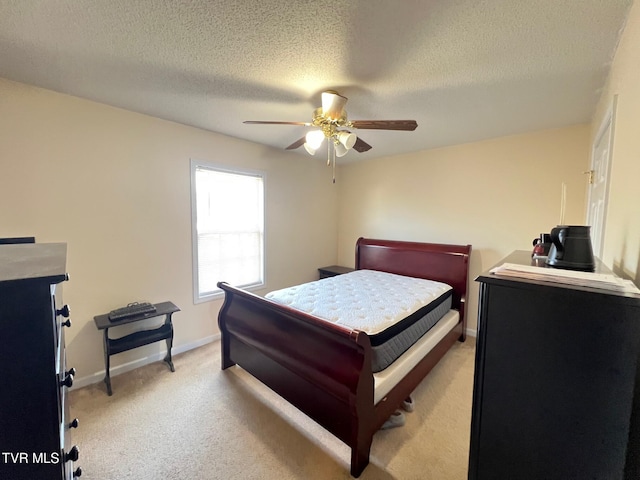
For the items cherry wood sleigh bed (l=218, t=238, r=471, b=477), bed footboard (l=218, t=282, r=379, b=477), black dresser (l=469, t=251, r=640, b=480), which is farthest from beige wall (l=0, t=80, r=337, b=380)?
black dresser (l=469, t=251, r=640, b=480)

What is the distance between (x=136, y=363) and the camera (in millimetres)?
2680

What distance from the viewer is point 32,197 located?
210 centimetres

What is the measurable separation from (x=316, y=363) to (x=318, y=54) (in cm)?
190

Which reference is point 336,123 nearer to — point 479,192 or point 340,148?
point 340,148

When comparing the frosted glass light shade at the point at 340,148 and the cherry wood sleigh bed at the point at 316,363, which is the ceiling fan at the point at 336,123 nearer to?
the frosted glass light shade at the point at 340,148

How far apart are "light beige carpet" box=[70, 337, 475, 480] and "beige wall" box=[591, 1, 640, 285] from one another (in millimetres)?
1487

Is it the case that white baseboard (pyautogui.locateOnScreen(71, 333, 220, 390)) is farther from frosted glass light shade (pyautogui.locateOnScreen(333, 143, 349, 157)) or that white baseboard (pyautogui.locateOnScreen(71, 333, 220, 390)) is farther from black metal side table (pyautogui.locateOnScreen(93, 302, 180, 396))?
frosted glass light shade (pyautogui.locateOnScreen(333, 143, 349, 157))

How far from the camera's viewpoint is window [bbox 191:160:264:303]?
122 inches

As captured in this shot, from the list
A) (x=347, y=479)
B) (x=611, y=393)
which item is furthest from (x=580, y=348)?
(x=347, y=479)

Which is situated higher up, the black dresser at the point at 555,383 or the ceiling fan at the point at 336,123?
the ceiling fan at the point at 336,123

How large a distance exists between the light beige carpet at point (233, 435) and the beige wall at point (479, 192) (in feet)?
5.80

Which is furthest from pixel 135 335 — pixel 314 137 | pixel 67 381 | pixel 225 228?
pixel 314 137

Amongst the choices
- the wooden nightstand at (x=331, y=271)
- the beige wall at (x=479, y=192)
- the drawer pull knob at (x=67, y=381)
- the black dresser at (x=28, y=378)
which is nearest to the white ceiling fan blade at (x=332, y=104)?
the black dresser at (x=28, y=378)

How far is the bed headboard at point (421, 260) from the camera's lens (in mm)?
3316
